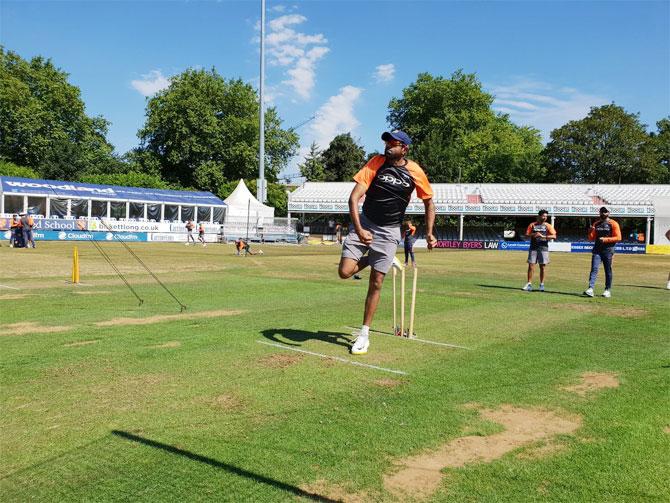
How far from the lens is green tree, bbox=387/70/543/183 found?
270ft

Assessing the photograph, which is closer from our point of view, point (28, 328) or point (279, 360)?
point (279, 360)

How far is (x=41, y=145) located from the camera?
6662 centimetres

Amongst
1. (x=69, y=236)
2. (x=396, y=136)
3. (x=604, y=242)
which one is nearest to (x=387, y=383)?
(x=396, y=136)

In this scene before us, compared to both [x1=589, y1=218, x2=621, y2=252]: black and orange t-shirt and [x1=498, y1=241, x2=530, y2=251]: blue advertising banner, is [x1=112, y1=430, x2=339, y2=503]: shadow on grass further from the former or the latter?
[x1=498, y1=241, x2=530, y2=251]: blue advertising banner

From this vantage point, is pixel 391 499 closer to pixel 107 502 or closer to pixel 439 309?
pixel 107 502

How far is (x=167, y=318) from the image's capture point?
8.52 meters

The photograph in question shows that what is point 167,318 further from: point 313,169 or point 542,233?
point 313,169

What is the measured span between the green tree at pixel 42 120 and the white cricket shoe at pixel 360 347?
6890 cm

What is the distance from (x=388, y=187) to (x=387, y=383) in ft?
7.48

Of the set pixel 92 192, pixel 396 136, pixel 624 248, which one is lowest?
pixel 624 248

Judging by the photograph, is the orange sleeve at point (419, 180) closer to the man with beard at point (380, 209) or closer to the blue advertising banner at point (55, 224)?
the man with beard at point (380, 209)

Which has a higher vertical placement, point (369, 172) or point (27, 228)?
Answer: point (369, 172)

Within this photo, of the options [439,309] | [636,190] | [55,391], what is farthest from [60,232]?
[636,190]

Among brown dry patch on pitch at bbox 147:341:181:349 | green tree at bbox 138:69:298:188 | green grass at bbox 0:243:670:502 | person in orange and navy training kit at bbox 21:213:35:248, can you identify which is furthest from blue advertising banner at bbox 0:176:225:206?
green grass at bbox 0:243:670:502
